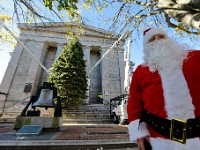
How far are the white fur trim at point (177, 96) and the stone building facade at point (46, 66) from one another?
16.3m

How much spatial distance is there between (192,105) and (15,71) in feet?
73.0

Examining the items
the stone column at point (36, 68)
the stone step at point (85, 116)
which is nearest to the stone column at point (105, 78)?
the stone step at point (85, 116)

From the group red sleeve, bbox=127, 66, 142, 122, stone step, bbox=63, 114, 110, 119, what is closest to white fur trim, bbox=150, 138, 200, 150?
red sleeve, bbox=127, 66, 142, 122

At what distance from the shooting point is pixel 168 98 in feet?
5.30

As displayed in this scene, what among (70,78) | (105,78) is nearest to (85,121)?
(70,78)

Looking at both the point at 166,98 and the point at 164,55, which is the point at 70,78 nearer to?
the point at 164,55

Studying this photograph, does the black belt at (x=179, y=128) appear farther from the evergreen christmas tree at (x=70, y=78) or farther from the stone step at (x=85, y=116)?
the evergreen christmas tree at (x=70, y=78)

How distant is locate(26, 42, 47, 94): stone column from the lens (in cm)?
2044

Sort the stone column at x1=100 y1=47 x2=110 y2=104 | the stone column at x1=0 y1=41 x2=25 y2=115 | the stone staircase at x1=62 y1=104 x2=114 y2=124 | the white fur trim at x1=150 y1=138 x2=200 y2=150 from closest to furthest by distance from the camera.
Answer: the white fur trim at x1=150 y1=138 x2=200 y2=150
the stone staircase at x1=62 y1=104 x2=114 y2=124
the stone column at x1=0 y1=41 x2=25 y2=115
the stone column at x1=100 y1=47 x2=110 y2=104

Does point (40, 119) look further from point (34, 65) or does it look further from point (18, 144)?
point (34, 65)

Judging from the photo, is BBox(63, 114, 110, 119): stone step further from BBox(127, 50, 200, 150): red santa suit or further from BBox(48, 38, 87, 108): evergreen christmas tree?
BBox(127, 50, 200, 150): red santa suit

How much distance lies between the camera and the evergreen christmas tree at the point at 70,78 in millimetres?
15688

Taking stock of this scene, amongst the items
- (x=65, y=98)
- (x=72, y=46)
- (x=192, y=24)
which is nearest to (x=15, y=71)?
(x=72, y=46)

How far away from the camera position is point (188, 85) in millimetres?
1624
